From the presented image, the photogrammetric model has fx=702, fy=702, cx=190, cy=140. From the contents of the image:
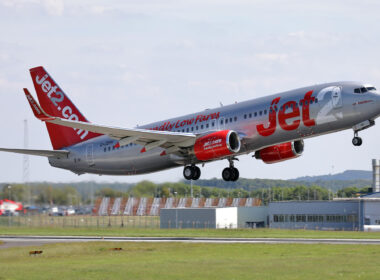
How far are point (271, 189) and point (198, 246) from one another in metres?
121

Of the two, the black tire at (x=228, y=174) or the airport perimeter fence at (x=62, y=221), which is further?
the airport perimeter fence at (x=62, y=221)

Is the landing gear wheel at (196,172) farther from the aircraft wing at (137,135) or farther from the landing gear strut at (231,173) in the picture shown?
the aircraft wing at (137,135)

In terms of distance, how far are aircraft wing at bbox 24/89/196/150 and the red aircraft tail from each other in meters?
9.89

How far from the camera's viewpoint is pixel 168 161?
55938mm

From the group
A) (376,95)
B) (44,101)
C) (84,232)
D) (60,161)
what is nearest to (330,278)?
(376,95)

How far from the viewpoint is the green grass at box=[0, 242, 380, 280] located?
115 feet

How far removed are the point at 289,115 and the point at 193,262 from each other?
44.6ft

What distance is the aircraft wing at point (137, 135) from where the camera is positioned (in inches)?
1953

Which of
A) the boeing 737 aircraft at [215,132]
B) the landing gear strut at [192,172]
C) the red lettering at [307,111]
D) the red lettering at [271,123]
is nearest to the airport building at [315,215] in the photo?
the landing gear strut at [192,172]

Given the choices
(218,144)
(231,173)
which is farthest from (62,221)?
(218,144)

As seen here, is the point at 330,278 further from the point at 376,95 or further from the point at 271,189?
the point at 271,189

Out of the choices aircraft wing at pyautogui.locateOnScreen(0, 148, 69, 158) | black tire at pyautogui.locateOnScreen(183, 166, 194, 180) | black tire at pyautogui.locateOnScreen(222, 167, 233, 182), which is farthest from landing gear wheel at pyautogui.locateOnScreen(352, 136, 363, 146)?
Answer: aircraft wing at pyautogui.locateOnScreen(0, 148, 69, 158)

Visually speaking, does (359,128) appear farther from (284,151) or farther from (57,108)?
(57,108)

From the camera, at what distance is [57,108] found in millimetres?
64812
